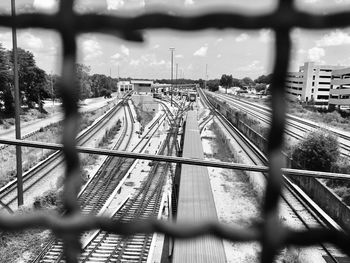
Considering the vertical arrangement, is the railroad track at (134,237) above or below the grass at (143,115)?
A: below

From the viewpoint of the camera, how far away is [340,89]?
3694cm

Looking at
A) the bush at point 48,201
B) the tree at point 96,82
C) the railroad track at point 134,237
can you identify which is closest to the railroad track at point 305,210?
the railroad track at point 134,237

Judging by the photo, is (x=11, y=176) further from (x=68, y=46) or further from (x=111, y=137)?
(x=68, y=46)

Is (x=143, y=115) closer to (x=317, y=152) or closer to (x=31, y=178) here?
(x=31, y=178)

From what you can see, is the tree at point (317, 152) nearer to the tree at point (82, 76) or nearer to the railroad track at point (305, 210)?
the railroad track at point (305, 210)

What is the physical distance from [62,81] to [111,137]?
2189 centimetres

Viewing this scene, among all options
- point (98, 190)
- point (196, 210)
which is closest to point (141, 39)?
point (196, 210)

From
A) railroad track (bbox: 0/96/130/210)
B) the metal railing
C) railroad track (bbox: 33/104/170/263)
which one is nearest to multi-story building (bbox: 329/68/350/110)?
railroad track (bbox: 33/104/170/263)

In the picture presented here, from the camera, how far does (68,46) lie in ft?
2.47

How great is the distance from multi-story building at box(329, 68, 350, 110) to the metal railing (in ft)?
127

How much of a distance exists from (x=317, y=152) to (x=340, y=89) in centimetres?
2700

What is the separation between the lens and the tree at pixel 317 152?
1327 centimetres

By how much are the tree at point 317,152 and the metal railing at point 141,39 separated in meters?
13.0

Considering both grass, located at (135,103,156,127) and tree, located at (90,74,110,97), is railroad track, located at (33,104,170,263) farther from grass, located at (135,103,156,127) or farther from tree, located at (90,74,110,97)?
grass, located at (135,103,156,127)
